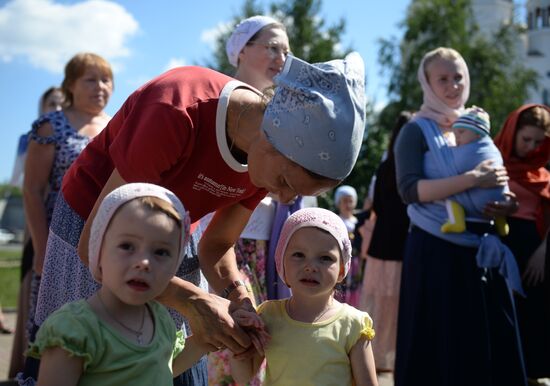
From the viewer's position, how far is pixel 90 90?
16.1ft

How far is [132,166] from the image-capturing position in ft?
8.00

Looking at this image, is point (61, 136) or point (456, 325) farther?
point (61, 136)

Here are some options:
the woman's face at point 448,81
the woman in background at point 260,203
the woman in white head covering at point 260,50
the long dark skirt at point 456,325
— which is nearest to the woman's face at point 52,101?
the woman in background at point 260,203

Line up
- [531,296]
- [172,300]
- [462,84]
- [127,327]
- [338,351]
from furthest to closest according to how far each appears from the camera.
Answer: [531,296] < [462,84] < [338,351] < [172,300] < [127,327]

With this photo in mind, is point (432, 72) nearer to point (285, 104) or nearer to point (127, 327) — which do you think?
point (285, 104)

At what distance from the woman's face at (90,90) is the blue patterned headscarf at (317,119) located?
8.77 feet

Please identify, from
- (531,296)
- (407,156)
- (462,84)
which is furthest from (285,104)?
(531,296)

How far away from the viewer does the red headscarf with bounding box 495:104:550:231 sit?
5.61 m

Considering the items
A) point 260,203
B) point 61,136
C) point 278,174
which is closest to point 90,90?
point 61,136

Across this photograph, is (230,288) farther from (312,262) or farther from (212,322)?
(212,322)

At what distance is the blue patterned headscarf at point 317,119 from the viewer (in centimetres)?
243

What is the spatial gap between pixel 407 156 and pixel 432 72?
0.62 m

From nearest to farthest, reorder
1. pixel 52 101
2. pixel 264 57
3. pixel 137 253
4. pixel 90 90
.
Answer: pixel 137 253
pixel 264 57
pixel 90 90
pixel 52 101

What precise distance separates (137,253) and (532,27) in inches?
2515
